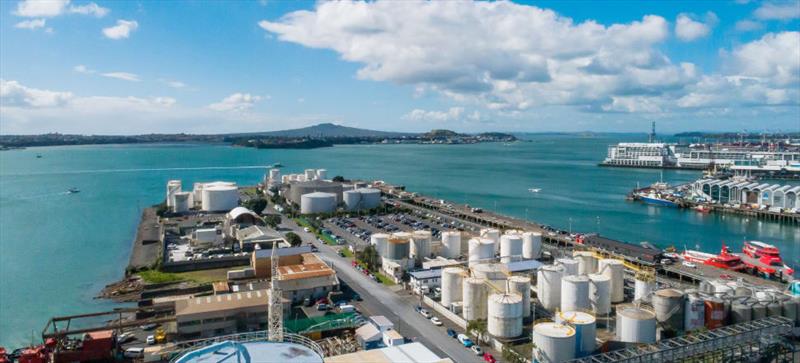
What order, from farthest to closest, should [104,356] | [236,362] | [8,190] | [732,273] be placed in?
[8,190], [732,273], [104,356], [236,362]

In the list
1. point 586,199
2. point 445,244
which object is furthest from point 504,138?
point 445,244

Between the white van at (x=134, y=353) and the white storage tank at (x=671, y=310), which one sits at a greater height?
the white storage tank at (x=671, y=310)

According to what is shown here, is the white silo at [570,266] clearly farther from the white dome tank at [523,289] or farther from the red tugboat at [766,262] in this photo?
the red tugboat at [766,262]

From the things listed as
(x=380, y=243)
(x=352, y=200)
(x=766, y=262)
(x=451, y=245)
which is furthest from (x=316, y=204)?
(x=766, y=262)

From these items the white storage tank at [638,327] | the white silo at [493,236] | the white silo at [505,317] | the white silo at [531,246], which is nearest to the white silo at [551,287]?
the white silo at [505,317]

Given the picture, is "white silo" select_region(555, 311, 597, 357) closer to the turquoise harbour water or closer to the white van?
the white van

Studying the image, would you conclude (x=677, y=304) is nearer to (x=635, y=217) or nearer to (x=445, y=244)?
(x=445, y=244)

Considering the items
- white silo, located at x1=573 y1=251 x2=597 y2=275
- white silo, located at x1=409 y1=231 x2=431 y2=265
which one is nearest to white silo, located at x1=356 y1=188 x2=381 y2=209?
white silo, located at x1=409 y1=231 x2=431 y2=265
